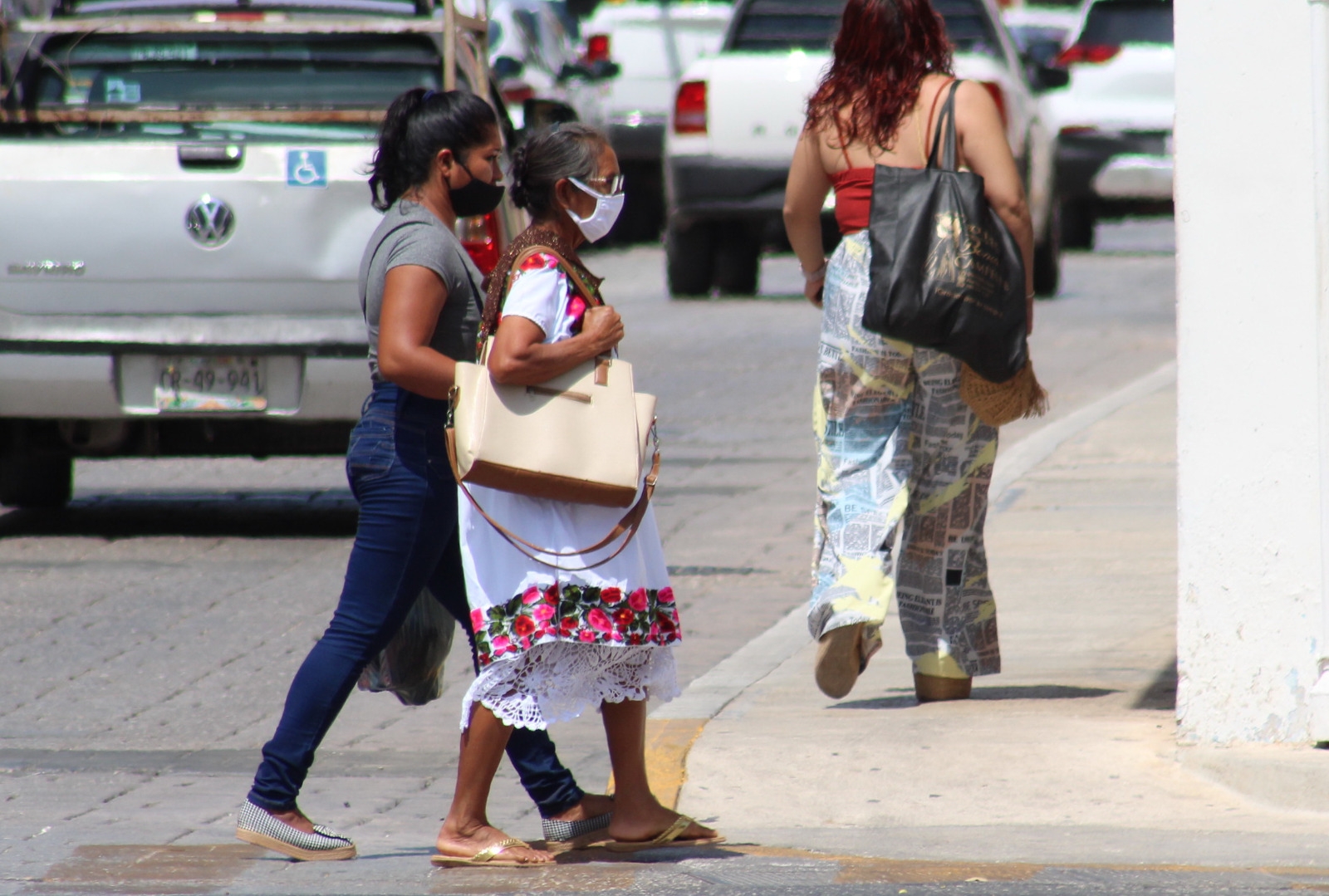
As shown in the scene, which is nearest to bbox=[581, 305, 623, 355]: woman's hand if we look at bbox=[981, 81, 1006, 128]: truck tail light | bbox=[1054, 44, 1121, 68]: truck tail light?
bbox=[981, 81, 1006, 128]: truck tail light

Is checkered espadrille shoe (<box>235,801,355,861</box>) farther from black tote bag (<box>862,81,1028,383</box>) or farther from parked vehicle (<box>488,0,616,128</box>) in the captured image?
parked vehicle (<box>488,0,616,128</box>)

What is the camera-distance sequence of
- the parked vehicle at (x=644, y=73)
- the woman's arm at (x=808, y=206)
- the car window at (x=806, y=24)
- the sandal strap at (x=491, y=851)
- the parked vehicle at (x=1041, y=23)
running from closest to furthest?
the sandal strap at (x=491, y=851), the woman's arm at (x=808, y=206), the car window at (x=806, y=24), the parked vehicle at (x=644, y=73), the parked vehicle at (x=1041, y=23)

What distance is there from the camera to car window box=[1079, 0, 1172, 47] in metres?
20.6

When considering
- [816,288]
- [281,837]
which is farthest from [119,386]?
[281,837]

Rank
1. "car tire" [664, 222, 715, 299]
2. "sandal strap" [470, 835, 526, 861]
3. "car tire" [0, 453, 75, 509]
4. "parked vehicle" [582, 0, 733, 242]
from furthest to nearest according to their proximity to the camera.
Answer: "parked vehicle" [582, 0, 733, 242] < "car tire" [664, 222, 715, 299] < "car tire" [0, 453, 75, 509] < "sandal strap" [470, 835, 526, 861]

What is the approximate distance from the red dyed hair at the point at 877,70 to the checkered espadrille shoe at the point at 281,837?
90.3 inches

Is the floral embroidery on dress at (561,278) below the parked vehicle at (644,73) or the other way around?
the other way around

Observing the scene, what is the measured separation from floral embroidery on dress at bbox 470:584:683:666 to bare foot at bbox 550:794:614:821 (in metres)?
0.49

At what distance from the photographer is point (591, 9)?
21.7m

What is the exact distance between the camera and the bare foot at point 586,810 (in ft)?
16.6

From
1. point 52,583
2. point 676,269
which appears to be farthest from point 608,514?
point 676,269

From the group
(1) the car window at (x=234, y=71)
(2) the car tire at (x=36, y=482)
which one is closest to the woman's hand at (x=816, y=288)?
(1) the car window at (x=234, y=71)

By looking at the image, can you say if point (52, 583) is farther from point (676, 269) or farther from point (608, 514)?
point (676, 269)

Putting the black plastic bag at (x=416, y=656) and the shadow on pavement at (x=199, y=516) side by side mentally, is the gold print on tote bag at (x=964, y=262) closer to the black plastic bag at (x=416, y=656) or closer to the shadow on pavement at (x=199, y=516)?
the black plastic bag at (x=416, y=656)
